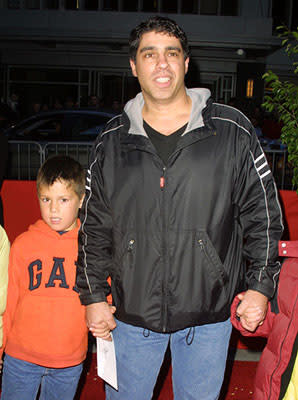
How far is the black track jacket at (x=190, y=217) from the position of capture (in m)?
2.46

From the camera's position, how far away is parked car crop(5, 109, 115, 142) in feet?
35.7

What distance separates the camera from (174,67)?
2.54 metres

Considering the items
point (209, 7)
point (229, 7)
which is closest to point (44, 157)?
point (209, 7)

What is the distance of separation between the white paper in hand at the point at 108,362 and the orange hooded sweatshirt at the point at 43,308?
0.70 feet

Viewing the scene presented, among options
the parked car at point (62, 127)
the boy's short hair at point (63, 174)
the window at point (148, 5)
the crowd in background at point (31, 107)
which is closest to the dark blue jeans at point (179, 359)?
the boy's short hair at point (63, 174)

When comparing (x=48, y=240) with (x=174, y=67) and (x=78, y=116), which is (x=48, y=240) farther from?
(x=78, y=116)

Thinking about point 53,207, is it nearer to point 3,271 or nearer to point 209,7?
point 3,271

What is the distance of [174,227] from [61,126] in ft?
29.6

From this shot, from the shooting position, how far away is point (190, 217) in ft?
8.09

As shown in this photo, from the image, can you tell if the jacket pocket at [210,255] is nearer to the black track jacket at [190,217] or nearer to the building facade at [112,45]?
the black track jacket at [190,217]

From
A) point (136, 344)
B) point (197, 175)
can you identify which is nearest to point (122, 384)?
point (136, 344)

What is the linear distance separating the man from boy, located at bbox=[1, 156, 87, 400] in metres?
0.22

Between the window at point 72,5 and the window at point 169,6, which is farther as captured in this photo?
the window at point 169,6

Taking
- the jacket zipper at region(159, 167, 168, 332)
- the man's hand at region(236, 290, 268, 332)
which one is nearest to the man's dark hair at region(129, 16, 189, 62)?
the jacket zipper at region(159, 167, 168, 332)
